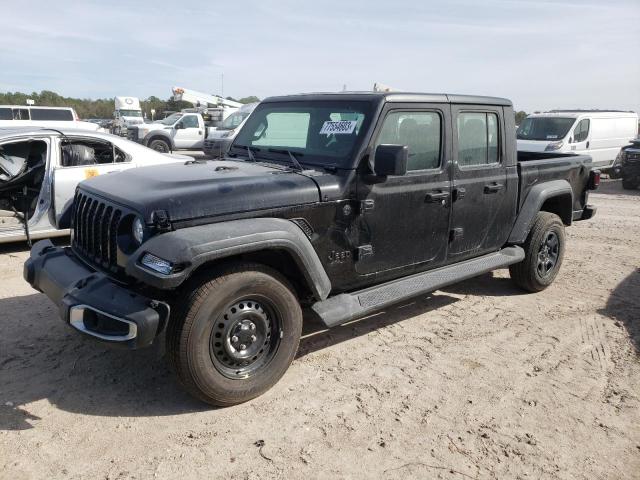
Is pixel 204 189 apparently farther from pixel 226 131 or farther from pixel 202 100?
pixel 202 100

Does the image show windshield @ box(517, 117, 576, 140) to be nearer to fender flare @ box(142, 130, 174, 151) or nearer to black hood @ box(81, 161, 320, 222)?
fender flare @ box(142, 130, 174, 151)

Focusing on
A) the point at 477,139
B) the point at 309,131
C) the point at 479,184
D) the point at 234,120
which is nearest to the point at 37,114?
the point at 234,120

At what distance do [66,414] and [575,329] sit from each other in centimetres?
411

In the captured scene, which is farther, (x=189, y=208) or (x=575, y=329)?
(x=575, y=329)

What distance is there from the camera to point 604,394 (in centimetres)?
357

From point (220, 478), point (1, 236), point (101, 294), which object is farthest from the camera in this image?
point (1, 236)

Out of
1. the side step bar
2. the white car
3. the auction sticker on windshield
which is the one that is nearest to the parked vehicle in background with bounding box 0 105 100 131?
the white car

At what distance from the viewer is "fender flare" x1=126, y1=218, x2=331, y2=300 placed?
2816 mm

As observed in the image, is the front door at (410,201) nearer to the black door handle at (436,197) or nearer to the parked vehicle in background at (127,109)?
the black door handle at (436,197)

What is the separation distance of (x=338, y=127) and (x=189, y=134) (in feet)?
59.8

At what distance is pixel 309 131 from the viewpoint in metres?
4.10

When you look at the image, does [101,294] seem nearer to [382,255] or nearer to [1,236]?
[382,255]

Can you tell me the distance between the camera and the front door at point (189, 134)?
21.0 m

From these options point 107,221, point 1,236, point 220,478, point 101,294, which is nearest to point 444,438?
point 220,478
